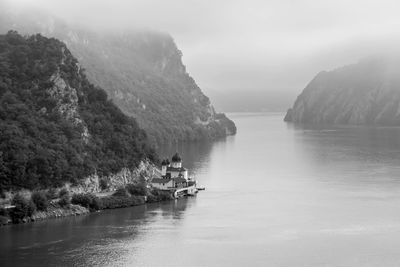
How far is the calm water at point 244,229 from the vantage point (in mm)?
47188

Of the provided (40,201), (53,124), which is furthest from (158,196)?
(40,201)

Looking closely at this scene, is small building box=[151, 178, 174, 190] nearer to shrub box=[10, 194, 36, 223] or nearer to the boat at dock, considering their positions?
the boat at dock

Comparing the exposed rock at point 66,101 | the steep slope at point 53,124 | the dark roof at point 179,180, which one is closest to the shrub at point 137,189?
the steep slope at point 53,124

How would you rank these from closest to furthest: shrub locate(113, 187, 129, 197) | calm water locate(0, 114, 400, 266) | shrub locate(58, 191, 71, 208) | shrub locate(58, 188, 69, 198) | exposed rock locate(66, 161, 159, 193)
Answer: calm water locate(0, 114, 400, 266), shrub locate(58, 191, 71, 208), shrub locate(58, 188, 69, 198), exposed rock locate(66, 161, 159, 193), shrub locate(113, 187, 129, 197)

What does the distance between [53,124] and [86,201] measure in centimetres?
1045

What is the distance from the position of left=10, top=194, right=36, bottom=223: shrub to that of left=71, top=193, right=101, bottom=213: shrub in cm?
515

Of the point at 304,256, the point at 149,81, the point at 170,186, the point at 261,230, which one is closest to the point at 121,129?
the point at 170,186

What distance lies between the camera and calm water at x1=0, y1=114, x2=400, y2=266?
47188mm

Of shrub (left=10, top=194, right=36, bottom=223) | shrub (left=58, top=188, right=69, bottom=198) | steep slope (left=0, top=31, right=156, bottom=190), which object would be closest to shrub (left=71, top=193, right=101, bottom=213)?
shrub (left=58, top=188, right=69, bottom=198)

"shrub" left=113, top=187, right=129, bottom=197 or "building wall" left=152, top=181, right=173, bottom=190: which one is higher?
"building wall" left=152, top=181, right=173, bottom=190

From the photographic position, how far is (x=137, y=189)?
223 feet

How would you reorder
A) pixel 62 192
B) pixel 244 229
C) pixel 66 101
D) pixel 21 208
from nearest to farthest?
pixel 244 229 → pixel 21 208 → pixel 62 192 → pixel 66 101

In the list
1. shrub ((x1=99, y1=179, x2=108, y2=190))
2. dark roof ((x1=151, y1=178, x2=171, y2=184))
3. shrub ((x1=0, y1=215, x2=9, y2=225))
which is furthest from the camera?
dark roof ((x1=151, y1=178, x2=171, y2=184))

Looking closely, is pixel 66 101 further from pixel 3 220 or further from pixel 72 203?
pixel 3 220
